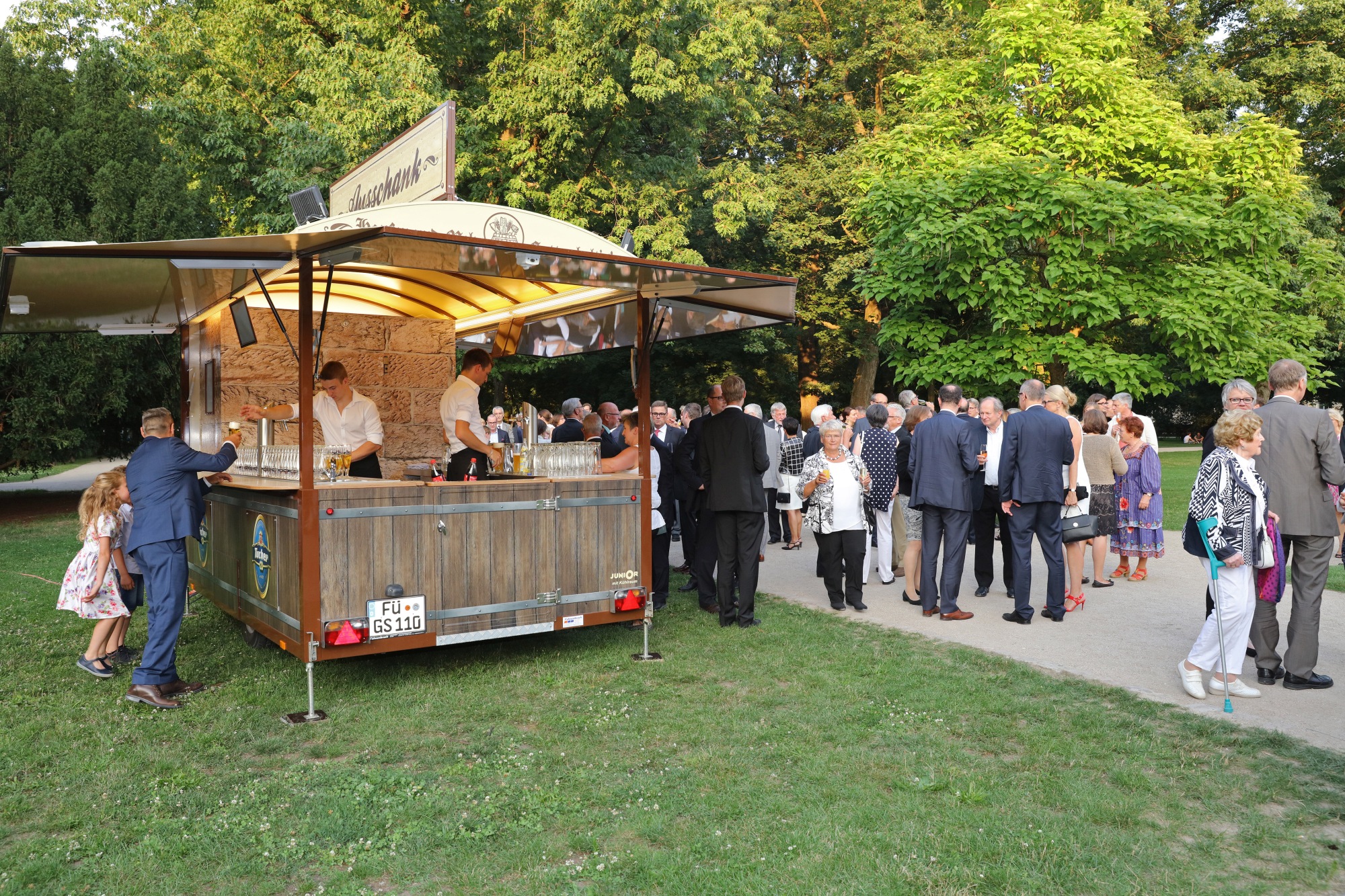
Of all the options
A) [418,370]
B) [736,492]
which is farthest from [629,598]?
[418,370]

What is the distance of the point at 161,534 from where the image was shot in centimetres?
627

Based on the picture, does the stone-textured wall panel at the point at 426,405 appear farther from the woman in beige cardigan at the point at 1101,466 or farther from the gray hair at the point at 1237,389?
the gray hair at the point at 1237,389

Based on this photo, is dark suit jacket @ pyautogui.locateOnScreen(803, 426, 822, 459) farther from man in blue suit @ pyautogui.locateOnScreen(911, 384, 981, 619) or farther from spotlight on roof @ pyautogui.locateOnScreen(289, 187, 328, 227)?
spotlight on roof @ pyautogui.locateOnScreen(289, 187, 328, 227)

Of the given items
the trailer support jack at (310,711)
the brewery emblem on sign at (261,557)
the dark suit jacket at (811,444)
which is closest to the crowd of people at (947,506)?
the brewery emblem on sign at (261,557)

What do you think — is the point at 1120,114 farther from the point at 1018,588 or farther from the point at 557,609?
the point at 557,609

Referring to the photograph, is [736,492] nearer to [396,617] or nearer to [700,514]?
[700,514]

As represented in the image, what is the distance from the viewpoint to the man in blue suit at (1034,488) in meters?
8.32

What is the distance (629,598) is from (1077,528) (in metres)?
4.20

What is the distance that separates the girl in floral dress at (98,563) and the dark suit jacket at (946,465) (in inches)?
250

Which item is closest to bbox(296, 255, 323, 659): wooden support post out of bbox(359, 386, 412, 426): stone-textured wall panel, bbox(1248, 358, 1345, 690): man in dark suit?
bbox(359, 386, 412, 426): stone-textured wall panel

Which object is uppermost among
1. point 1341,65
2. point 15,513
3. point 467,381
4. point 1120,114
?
point 1341,65

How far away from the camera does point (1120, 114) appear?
19.7 meters

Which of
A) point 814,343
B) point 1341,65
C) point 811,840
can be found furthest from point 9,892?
point 1341,65

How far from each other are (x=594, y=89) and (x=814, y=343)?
14.7 metres
